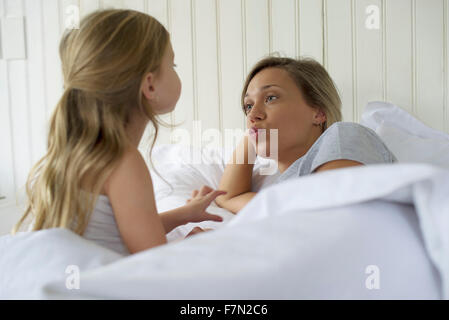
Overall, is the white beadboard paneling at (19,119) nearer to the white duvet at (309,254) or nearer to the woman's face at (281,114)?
the woman's face at (281,114)

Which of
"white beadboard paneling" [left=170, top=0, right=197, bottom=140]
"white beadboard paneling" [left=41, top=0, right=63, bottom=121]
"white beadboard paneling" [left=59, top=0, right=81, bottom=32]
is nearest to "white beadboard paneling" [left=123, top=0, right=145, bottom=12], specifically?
"white beadboard paneling" [left=170, top=0, right=197, bottom=140]

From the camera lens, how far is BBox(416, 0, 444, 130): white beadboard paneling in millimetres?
1571

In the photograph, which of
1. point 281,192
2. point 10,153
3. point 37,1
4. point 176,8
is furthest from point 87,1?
point 281,192

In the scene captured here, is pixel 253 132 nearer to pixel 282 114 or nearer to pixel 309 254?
pixel 282 114

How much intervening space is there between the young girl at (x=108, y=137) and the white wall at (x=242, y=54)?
0.87m

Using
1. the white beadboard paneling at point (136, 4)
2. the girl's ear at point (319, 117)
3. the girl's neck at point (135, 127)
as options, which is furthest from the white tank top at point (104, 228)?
the white beadboard paneling at point (136, 4)

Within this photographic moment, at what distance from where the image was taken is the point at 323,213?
20.4 inches

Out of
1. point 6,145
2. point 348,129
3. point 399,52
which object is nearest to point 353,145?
point 348,129

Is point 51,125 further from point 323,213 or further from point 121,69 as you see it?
point 323,213

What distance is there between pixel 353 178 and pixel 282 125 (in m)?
0.86

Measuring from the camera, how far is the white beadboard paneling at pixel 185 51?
1.92m

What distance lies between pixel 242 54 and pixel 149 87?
0.94m

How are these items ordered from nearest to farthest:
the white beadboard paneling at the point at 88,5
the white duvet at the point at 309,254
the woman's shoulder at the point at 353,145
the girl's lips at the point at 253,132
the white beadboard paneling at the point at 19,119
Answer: the white duvet at the point at 309,254, the woman's shoulder at the point at 353,145, the girl's lips at the point at 253,132, the white beadboard paneling at the point at 88,5, the white beadboard paneling at the point at 19,119

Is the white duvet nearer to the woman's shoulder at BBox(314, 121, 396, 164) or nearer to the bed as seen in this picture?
the bed
